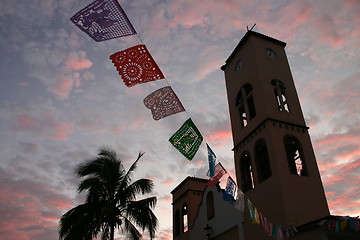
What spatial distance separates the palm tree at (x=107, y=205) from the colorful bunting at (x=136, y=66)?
766 centimetres

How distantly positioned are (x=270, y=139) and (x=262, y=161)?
1399 mm

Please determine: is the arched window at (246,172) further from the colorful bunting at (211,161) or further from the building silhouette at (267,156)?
the colorful bunting at (211,161)

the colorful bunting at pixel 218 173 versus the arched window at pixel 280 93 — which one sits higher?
the arched window at pixel 280 93

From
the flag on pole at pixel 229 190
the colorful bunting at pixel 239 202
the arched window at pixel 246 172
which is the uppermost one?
the arched window at pixel 246 172

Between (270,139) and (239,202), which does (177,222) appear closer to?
(270,139)

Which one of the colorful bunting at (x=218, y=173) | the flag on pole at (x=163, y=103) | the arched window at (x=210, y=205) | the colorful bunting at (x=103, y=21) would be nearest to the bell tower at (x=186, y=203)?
the arched window at (x=210, y=205)

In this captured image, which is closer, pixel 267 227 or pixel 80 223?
pixel 267 227

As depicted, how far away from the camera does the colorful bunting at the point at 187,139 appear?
34.9 feet

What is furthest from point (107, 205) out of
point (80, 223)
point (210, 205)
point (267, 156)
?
point (267, 156)

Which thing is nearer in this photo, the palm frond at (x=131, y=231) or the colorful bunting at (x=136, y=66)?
the colorful bunting at (x=136, y=66)

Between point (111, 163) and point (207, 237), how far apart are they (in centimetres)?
647

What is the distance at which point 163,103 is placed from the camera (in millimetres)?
10125

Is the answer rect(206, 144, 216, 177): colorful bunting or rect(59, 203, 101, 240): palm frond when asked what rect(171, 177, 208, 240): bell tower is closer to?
rect(59, 203, 101, 240): palm frond

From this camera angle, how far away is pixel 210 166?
35.6 feet
